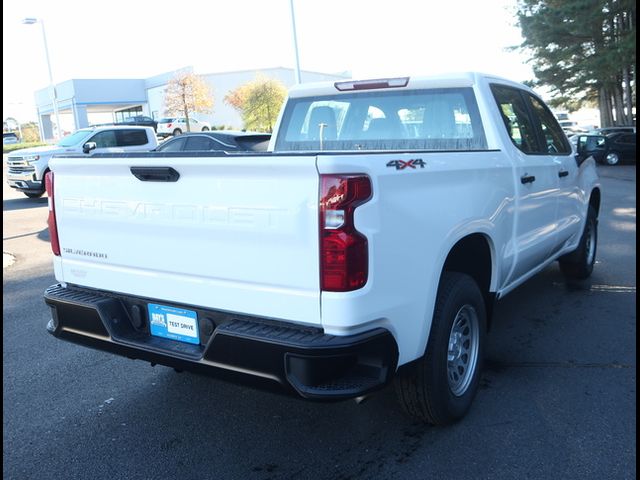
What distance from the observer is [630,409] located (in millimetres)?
3578

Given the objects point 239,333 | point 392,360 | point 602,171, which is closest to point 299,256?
Answer: point 239,333

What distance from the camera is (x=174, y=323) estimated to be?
3012 mm

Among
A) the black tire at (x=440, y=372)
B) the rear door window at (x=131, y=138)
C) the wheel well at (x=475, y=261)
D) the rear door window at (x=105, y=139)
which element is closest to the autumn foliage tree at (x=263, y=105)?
the rear door window at (x=131, y=138)

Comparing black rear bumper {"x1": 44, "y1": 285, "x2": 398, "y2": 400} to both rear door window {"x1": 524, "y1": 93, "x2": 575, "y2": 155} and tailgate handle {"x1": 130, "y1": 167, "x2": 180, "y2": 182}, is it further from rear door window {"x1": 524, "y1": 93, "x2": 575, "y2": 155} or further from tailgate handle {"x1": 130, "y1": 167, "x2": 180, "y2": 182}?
rear door window {"x1": 524, "y1": 93, "x2": 575, "y2": 155}

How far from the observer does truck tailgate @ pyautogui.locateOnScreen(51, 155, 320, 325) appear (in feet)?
8.43

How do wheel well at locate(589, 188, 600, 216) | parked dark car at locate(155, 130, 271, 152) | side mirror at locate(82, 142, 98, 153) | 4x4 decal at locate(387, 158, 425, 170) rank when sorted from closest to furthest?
1. 4x4 decal at locate(387, 158, 425, 170)
2. wheel well at locate(589, 188, 600, 216)
3. parked dark car at locate(155, 130, 271, 152)
4. side mirror at locate(82, 142, 98, 153)

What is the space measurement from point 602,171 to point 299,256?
884 inches

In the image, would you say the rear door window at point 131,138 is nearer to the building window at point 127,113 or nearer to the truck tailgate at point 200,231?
the truck tailgate at point 200,231

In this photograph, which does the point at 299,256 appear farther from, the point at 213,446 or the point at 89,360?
the point at 89,360

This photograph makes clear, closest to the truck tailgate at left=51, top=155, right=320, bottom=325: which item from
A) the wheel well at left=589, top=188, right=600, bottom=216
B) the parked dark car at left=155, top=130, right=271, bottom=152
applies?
the wheel well at left=589, top=188, right=600, bottom=216

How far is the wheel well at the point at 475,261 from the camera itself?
3.49 meters

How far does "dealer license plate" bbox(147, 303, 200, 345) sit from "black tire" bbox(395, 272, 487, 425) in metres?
1.07

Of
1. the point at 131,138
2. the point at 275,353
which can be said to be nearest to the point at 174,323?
the point at 275,353

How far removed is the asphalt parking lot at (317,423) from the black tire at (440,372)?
0.50 ft
